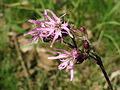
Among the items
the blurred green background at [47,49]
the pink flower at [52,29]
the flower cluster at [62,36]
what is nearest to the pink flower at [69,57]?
the flower cluster at [62,36]

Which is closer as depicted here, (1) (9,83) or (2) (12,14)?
(1) (9,83)

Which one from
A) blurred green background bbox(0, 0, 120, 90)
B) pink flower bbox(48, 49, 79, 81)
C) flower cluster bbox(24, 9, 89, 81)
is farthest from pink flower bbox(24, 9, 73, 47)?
blurred green background bbox(0, 0, 120, 90)

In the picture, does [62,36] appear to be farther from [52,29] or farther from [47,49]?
[47,49]

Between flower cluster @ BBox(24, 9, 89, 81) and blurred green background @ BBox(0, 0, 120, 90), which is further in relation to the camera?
blurred green background @ BBox(0, 0, 120, 90)

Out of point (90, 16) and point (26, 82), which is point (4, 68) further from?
point (90, 16)

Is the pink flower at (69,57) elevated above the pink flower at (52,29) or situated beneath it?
situated beneath

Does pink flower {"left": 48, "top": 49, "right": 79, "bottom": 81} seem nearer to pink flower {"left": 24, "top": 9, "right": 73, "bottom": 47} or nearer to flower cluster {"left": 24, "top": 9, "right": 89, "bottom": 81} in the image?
flower cluster {"left": 24, "top": 9, "right": 89, "bottom": 81}

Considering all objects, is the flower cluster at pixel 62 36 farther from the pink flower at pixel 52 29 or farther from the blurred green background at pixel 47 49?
the blurred green background at pixel 47 49

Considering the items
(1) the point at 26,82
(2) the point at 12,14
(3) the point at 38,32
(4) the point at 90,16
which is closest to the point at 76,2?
(4) the point at 90,16

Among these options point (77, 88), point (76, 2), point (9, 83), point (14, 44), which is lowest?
point (77, 88)
